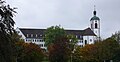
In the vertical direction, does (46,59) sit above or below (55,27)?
below

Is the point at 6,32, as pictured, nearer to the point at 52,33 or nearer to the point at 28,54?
the point at 28,54

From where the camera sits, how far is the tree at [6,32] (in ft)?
77.4

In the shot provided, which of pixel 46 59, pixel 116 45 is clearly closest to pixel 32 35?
pixel 46 59

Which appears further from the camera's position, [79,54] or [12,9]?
[79,54]

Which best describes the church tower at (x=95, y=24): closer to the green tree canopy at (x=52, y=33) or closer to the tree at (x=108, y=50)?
the green tree canopy at (x=52, y=33)

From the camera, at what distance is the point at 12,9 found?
85.0ft

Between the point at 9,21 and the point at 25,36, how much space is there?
418ft

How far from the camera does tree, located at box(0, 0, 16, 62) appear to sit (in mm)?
23578

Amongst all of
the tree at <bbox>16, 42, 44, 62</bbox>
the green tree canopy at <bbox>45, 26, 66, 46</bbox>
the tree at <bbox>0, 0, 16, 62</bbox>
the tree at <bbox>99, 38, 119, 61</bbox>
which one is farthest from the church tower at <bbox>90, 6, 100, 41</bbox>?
the tree at <bbox>0, 0, 16, 62</bbox>

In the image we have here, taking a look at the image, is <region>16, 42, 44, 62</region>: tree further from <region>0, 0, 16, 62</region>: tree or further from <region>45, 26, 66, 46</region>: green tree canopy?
<region>45, 26, 66, 46</region>: green tree canopy

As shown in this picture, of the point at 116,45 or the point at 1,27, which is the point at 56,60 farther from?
the point at 1,27

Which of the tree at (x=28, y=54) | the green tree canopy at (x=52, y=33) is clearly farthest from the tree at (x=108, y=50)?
the green tree canopy at (x=52, y=33)

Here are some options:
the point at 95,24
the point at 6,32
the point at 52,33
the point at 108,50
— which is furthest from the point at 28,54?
the point at 95,24

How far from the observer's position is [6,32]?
24.6 metres
